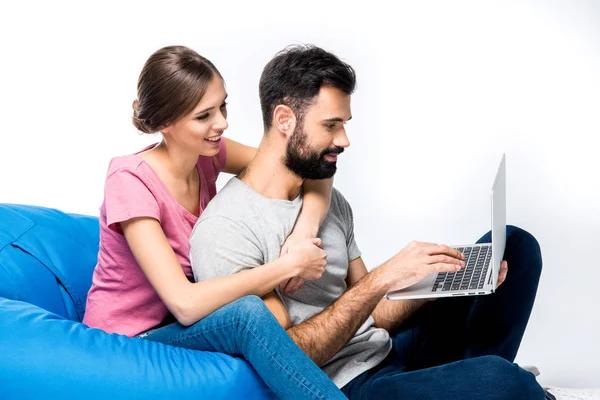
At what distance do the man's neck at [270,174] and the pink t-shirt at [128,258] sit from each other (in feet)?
0.63

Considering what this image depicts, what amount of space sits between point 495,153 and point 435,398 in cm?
205

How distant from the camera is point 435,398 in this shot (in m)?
2.45

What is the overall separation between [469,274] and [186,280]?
0.78 m

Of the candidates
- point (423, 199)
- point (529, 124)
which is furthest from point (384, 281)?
point (529, 124)

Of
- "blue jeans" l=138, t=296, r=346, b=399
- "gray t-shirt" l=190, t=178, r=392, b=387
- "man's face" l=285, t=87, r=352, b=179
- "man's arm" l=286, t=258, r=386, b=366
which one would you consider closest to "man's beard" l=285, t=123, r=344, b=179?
"man's face" l=285, t=87, r=352, b=179

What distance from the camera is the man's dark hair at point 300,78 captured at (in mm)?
2656

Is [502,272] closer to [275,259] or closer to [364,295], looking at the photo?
[364,295]

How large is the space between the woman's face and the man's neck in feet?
0.41

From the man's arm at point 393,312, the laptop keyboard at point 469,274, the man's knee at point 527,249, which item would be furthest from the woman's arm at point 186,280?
the man's knee at point 527,249

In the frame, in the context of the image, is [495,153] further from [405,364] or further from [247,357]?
[247,357]

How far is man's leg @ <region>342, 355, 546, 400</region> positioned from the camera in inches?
94.5

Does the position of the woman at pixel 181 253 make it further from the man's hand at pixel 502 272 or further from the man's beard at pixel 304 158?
the man's hand at pixel 502 272

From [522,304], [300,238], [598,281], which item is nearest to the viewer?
[300,238]

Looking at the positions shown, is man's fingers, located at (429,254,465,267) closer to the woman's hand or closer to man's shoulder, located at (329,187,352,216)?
the woman's hand
